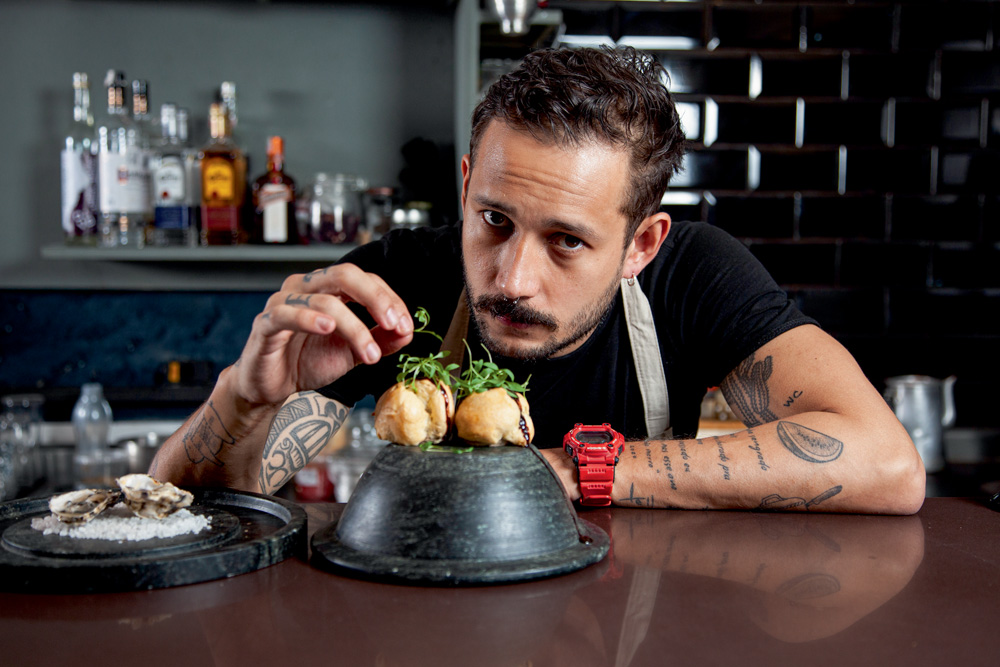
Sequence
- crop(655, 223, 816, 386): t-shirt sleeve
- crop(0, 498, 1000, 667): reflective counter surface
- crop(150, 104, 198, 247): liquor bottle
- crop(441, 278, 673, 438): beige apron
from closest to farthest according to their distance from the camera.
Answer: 1. crop(0, 498, 1000, 667): reflective counter surface
2. crop(655, 223, 816, 386): t-shirt sleeve
3. crop(441, 278, 673, 438): beige apron
4. crop(150, 104, 198, 247): liquor bottle

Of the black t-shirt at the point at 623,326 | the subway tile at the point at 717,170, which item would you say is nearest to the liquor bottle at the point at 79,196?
the black t-shirt at the point at 623,326

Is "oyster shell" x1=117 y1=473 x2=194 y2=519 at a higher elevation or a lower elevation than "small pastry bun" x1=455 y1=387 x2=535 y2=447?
lower

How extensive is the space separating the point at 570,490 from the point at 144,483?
48 centimetres

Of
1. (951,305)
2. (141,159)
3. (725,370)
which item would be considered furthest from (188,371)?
(951,305)

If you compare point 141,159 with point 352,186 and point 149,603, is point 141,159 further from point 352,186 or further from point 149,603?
point 149,603

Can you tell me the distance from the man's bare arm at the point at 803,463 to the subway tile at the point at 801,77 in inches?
62.6

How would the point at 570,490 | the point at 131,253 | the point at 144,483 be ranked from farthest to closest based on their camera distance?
the point at 131,253 < the point at 570,490 < the point at 144,483

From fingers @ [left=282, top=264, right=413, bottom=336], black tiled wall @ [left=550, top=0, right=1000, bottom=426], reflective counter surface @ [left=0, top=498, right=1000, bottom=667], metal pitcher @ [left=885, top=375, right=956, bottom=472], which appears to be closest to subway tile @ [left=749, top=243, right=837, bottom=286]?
black tiled wall @ [left=550, top=0, right=1000, bottom=426]

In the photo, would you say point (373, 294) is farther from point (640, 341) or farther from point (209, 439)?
point (640, 341)

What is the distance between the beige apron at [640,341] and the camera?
4.78 ft

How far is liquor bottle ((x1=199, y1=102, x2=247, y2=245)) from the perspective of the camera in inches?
86.7

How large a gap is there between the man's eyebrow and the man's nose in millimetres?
39

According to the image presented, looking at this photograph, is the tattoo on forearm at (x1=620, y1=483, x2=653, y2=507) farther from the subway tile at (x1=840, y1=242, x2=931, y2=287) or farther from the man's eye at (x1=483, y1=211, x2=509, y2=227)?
the subway tile at (x1=840, y1=242, x2=931, y2=287)

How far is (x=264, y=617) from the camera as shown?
2.00 ft
